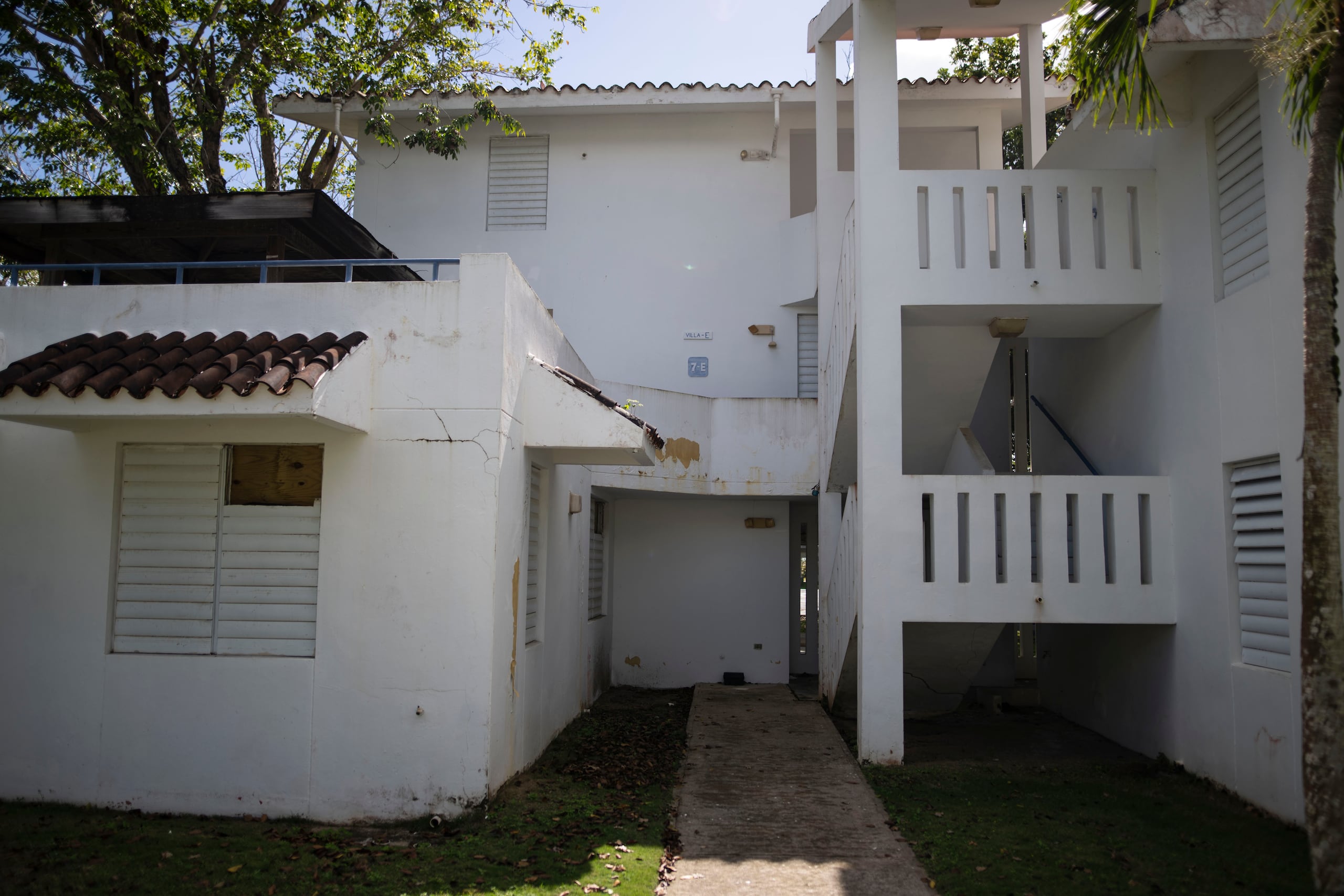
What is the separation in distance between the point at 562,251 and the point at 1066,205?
7963 mm

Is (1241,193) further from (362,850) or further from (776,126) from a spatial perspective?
(362,850)

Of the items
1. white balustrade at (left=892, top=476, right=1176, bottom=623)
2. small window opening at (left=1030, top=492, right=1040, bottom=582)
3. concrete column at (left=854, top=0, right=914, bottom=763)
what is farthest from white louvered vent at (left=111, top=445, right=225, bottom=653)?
small window opening at (left=1030, top=492, right=1040, bottom=582)

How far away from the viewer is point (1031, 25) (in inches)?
420

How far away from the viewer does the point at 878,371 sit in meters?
7.98

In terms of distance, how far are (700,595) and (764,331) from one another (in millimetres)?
4047

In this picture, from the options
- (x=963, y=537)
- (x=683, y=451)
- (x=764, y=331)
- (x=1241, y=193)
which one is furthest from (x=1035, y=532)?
(x=764, y=331)

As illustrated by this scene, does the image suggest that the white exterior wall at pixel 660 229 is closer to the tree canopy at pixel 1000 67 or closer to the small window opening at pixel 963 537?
the tree canopy at pixel 1000 67

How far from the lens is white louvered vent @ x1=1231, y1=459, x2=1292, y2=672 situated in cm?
630

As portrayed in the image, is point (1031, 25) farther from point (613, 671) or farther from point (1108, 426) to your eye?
point (613, 671)

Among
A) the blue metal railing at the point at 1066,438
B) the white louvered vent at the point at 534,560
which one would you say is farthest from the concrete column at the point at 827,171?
the white louvered vent at the point at 534,560

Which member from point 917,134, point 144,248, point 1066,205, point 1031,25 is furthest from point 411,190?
point 1066,205

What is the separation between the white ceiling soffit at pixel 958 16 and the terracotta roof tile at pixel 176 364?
21.3 ft

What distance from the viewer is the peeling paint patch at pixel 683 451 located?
12.1 metres

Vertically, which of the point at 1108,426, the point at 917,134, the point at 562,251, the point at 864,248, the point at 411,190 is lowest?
the point at 1108,426
